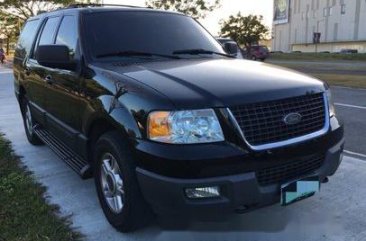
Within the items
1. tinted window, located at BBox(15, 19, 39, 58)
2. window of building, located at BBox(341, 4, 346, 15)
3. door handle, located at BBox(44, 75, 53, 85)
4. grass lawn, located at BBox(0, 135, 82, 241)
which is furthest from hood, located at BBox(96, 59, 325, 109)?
window of building, located at BBox(341, 4, 346, 15)

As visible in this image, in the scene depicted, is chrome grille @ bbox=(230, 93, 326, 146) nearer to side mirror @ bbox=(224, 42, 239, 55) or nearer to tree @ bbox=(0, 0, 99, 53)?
side mirror @ bbox=(224, 42, 239, 55)

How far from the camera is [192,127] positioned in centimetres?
317

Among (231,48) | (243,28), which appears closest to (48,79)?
(231,48)

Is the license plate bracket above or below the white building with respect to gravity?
above

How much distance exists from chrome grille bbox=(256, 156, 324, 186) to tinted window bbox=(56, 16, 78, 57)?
228 centimetres

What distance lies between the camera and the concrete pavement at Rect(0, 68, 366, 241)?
3771mm

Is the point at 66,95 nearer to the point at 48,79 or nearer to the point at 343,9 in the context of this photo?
the point at 48,79

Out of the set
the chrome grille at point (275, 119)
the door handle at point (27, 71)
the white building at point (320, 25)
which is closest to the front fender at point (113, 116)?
the chrome grille at point (275, 119)

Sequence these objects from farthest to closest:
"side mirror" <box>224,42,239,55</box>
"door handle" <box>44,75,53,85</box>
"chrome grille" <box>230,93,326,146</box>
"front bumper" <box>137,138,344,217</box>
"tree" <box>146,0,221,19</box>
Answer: "tree" <box>146,0,221,19</box>
"side mirror" <box>224,42,239,55</box>
"door handle" <box>44,75,53,85</box>
"chrome grille" <box>230,93,326,146</box>
"front bumper" <box>137,138,344,217</box>

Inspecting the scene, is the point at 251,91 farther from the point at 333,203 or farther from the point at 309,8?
the point at 309,8

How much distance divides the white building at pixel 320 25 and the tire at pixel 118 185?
74888mm

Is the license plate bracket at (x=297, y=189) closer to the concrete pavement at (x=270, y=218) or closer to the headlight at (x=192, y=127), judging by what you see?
the concrete pavement at (x=270, y=218)

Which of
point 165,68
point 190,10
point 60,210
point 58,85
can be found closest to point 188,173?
point 165,68

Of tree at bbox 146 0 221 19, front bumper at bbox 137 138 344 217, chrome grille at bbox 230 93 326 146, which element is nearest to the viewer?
front bumper at bbox 137 138 344 217
